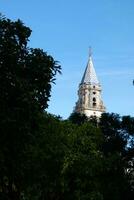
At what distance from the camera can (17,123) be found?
28.0 metres

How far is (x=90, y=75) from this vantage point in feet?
441

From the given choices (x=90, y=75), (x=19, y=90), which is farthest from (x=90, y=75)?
(x=19, y=90)

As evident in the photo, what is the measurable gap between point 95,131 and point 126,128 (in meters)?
8.63

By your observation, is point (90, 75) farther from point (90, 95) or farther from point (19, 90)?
point (19, 90)

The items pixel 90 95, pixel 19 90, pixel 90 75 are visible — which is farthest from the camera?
pixel 90 95

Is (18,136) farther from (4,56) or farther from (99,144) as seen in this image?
(99,144)

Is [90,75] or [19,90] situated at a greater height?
[90,75]

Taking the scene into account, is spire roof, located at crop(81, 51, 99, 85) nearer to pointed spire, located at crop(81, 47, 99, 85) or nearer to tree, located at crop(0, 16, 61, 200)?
pointed spire, located at crop(81, 47, 99, 85)

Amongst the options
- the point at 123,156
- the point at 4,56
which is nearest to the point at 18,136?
the point at 4,56

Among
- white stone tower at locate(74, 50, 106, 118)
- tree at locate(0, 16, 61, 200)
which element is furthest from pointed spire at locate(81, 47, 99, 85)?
tree at locate(0, 16, 61, 200)

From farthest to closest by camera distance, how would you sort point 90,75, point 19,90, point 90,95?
point 90,95, point 90,75, point 19,90

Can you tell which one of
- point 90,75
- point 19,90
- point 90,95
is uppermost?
point 90,75

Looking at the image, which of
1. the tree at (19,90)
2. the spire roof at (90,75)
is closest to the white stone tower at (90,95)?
the spire roof at (90,75)

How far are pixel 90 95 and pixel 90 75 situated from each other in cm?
467
